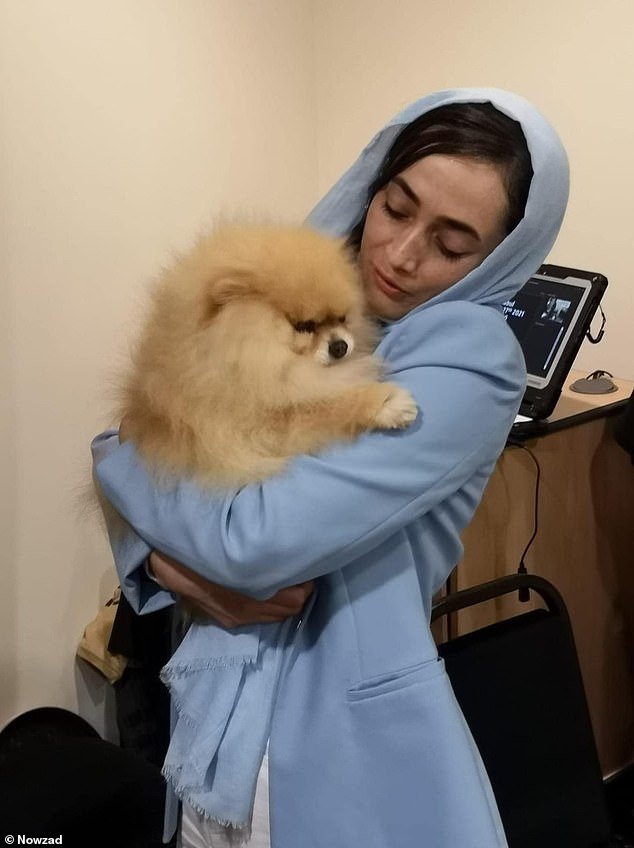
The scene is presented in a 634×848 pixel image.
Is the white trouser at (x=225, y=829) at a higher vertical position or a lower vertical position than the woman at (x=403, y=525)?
lower

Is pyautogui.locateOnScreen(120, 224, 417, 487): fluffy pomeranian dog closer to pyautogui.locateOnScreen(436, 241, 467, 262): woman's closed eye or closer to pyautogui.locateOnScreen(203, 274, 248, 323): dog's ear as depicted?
pyautogui.locateOnScreen(203, 274, 248, 323): dog's ear

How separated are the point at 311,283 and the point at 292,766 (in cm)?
60

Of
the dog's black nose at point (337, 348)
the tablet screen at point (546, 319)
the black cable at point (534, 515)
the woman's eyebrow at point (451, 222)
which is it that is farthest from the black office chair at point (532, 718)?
the woman's eyebrow at point (451, 222)

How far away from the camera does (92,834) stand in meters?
1.53

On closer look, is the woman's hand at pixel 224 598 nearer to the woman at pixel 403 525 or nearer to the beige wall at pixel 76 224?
the woman at pixel 403 525

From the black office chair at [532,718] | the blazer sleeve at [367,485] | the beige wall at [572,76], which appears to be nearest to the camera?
the blazer sleeve at [367,485]

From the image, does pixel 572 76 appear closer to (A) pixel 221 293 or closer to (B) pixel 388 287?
(B) pixel 388 287

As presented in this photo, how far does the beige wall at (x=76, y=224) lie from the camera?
1764 mm

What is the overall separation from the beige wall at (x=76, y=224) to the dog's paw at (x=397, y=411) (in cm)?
120

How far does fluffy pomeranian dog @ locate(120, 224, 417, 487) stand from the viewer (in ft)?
3.08

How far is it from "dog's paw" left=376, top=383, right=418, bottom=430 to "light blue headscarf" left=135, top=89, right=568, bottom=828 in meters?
0.16

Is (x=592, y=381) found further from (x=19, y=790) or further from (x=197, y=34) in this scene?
(x=19, y=790)

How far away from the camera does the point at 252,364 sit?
0.99 meters

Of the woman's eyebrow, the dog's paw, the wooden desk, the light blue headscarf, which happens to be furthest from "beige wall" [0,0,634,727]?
the dog's paw
